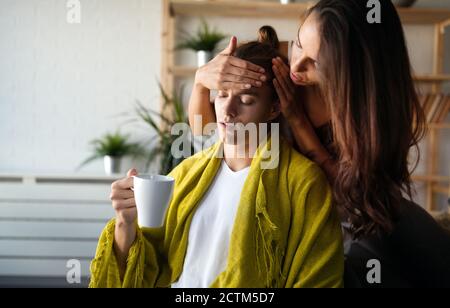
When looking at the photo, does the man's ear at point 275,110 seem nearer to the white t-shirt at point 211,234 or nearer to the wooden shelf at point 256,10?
the white t-shirt at point 211,234

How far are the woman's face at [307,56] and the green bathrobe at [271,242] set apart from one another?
0.45ft

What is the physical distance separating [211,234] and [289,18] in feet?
5.59

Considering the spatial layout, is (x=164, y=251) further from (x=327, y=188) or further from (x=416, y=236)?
(x=416, y=236)

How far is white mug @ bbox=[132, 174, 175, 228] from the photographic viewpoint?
527 millimetres

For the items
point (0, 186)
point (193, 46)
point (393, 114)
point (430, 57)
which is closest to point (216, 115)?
point (393, 114)

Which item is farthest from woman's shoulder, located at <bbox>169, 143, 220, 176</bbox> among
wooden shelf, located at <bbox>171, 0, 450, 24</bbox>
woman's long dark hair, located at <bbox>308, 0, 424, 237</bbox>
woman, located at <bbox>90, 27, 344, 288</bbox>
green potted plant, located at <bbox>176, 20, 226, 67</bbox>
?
wooden shelf, located at <bbox>171, 0, 450, 24</bbox>

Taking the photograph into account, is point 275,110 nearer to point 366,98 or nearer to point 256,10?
point 366,98

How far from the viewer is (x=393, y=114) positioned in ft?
2.06

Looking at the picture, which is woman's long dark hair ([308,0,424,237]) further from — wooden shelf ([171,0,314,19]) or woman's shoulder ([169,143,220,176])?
wooden shelf ([171,0,314,19])

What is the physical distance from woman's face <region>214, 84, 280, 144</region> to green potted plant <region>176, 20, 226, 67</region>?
138cm

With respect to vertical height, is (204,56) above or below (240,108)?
above

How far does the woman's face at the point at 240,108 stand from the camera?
2.23 feet

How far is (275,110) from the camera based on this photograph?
2.43 ft

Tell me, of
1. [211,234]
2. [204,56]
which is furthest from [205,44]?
[211,234]
